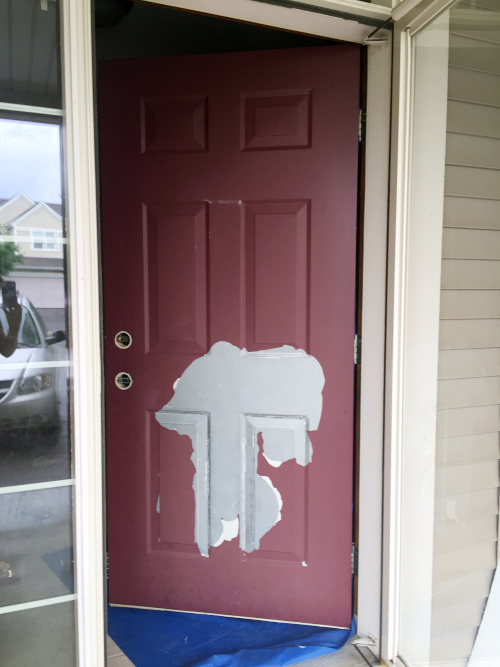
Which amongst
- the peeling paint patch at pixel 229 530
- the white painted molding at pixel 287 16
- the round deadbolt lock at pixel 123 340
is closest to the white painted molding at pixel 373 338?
the white painted molding at pixel 287 16

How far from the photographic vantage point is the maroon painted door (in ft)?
6.06

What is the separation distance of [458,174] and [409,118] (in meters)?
0.32

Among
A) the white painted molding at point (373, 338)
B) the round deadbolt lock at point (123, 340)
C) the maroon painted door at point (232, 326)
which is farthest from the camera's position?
the round deadbolt lock at point (123, 340)

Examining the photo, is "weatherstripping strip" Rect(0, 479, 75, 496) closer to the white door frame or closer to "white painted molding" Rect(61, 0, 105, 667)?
"white painted molding" Rect(61, 0, 105, 667)

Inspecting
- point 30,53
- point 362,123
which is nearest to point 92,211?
point 30,53

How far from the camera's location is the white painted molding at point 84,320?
1327mm

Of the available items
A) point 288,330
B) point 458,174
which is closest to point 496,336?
point 458,174

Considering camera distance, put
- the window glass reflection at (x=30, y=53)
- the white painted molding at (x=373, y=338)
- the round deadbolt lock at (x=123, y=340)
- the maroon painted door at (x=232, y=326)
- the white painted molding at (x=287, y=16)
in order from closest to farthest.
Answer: the window glass reflection at (x=30, y=53)
the white painted molding at (x=287, y=16)
the white painted molding at (x=373, y=338)
the maroon painted door at (x=232, y=326)
the round deadbolt lock at (x=123, y=340)

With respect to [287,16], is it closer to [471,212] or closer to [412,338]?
[471,212]

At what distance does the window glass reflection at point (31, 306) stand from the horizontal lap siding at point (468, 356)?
1.19 metres

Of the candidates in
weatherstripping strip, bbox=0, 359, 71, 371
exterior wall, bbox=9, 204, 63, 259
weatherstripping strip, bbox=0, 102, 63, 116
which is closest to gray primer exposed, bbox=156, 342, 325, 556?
weatherstripping strip, bbox=0, 359, 71, 371

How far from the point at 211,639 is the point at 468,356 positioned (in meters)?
1.46

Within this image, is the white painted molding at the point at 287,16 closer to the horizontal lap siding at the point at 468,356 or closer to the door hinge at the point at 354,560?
the horizontal lap siding at the point at 468,356

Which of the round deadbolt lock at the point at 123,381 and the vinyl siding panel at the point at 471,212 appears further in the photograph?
the round deadbolt lock at the point at 123,381
